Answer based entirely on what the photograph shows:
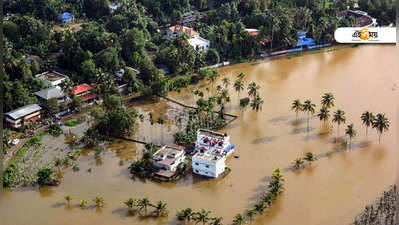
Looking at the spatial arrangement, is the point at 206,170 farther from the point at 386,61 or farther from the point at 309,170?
the point at 386,61

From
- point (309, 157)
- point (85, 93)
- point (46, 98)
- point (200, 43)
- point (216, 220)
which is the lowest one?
point (216, 220)

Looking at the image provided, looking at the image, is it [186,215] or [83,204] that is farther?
[83,204]

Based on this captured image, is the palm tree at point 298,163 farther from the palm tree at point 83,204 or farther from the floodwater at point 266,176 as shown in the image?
the palm tree at point 83,204

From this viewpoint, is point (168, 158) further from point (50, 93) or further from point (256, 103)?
point (50, 93)

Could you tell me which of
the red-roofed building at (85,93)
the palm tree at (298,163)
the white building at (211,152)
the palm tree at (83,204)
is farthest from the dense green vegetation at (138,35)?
the palm tree at (298,163)

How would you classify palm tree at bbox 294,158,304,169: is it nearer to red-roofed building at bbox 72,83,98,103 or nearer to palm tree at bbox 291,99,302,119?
palm tree at bbox 291,99,302,119

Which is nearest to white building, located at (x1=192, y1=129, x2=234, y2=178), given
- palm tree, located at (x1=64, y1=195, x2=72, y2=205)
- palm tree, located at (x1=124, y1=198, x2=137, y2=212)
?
palm tree, located at (x1=124, y1=198, x2=137, y2=212)

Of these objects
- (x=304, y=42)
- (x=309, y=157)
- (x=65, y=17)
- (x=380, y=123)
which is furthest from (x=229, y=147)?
(x=65, y=17)
